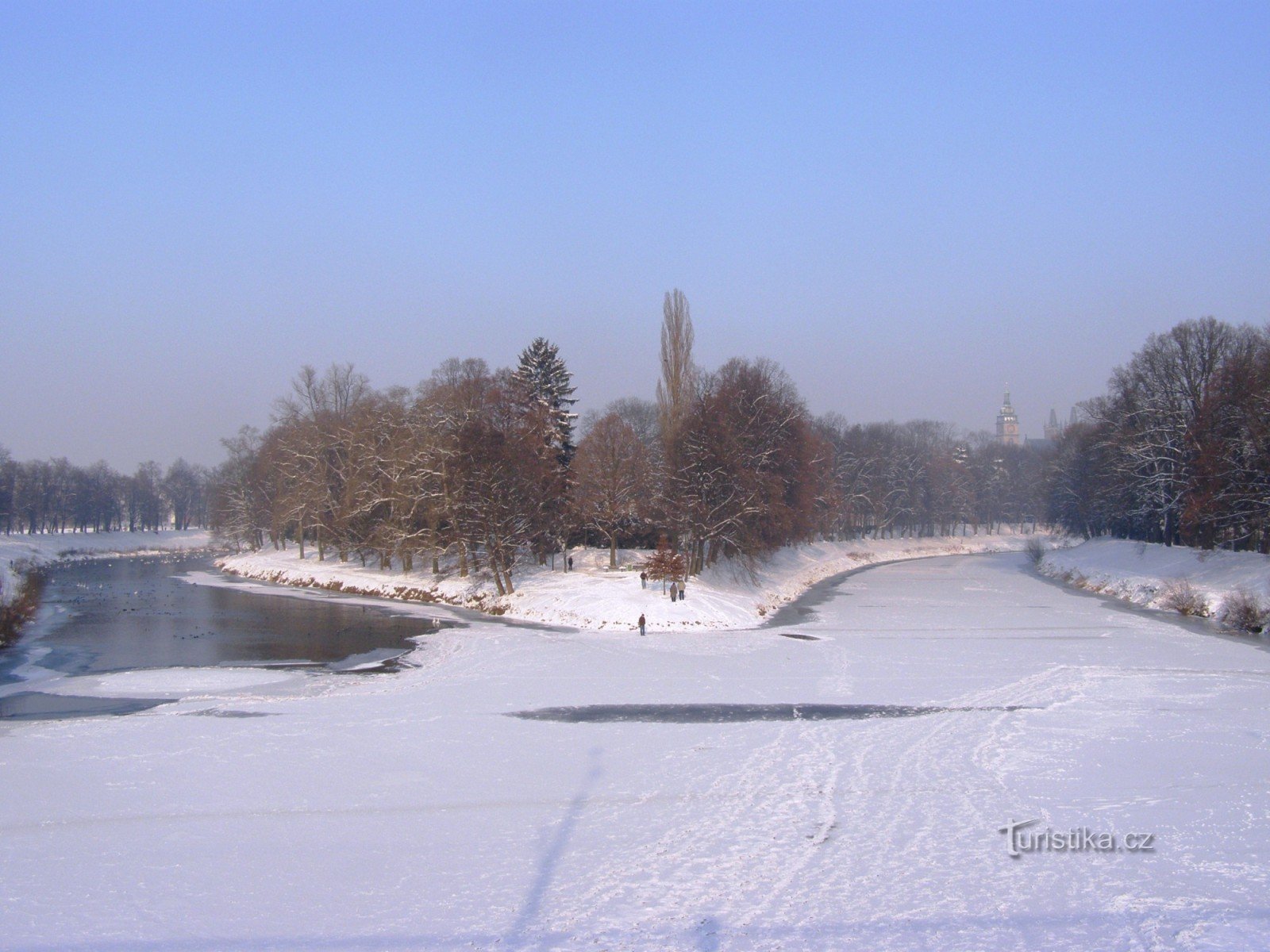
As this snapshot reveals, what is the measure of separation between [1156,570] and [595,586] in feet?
104

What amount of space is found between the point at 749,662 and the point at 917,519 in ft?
268

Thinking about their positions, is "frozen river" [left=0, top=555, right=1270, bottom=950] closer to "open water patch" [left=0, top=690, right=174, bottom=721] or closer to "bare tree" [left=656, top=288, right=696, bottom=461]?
"open water patch" [left=0, top=690, right=174, bottom=721]

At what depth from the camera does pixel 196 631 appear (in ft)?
114

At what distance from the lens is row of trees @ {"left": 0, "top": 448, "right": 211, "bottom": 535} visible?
101625mm

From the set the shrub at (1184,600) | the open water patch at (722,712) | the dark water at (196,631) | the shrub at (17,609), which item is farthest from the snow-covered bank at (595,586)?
the shrub at (1184,600)

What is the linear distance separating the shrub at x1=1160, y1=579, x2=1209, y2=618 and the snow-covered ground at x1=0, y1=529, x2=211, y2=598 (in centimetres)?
5982

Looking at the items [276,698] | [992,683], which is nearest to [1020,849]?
[992,683]

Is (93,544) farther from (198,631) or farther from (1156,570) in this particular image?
(1156,570)

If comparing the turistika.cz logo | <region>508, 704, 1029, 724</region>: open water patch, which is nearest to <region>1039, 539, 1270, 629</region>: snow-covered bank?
Result: <region>508, 704, 1029, 724</region>: open water patch

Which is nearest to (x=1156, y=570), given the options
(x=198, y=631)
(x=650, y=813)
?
(x=650, y=813)

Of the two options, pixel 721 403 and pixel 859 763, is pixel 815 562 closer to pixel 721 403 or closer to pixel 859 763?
pixel 721 403

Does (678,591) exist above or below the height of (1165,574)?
above

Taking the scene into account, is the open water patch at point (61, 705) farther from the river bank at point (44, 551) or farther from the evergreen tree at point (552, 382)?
the evergreen tree at point (552, 382)

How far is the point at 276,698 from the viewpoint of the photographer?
71.5ft
